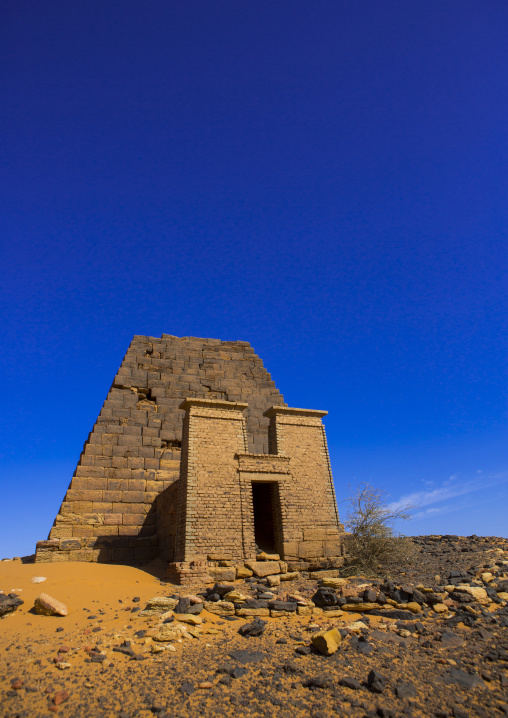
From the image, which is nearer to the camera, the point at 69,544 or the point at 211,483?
the point at 211,483

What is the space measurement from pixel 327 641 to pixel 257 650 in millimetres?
956

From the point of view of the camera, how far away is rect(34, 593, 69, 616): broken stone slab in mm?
6773

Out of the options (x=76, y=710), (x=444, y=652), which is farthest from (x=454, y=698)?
(x=76, y=710)

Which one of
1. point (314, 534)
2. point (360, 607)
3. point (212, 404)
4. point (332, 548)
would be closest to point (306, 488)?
point (314, 534)

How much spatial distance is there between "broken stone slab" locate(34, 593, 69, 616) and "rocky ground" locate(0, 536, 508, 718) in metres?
0.10

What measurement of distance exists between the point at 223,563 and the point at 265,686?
4573mm

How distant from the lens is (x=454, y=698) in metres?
4.51

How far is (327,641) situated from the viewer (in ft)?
18.0

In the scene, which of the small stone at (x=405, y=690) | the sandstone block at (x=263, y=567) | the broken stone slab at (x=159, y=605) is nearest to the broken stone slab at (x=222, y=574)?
the sandstone block at (x=263, y=567)

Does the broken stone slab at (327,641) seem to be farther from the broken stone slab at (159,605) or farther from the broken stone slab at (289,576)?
the broken stone slab at (289,576)

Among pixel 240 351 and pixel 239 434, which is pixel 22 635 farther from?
pixel 240 351

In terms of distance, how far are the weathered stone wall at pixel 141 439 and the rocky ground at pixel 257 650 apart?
332 centimetres

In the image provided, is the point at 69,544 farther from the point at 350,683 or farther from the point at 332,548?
the point at 350,683

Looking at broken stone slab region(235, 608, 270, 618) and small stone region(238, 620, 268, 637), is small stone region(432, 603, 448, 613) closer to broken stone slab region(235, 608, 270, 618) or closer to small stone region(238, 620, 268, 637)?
broken stone slab region(235, 608, 270, 618)
